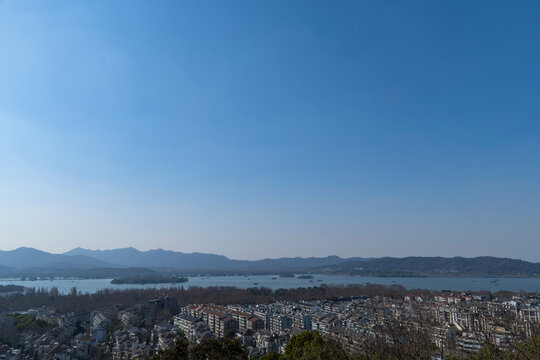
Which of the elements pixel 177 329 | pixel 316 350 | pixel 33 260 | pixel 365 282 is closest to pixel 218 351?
pixel 316 350

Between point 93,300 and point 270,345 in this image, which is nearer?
Result: point 270,345

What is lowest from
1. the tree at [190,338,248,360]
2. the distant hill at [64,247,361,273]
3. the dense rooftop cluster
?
the distant hill at [64,247,361,273]

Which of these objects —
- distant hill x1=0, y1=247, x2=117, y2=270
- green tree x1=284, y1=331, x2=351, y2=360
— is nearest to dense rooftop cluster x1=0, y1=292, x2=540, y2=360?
green tree x1=284, y1=331, x2=351, y2=360

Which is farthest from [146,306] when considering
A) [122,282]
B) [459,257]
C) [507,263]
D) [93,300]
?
[459,257]

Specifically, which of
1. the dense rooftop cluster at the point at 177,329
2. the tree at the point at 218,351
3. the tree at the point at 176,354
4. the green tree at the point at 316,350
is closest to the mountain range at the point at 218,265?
the dense rooftop cluster at the point at 177,329

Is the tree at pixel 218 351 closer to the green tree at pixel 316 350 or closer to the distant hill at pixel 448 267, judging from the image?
the green tree at pixel 316 350

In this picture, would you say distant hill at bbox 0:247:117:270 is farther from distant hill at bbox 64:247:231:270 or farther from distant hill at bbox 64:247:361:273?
distant hill at bbox 64:247:361:273

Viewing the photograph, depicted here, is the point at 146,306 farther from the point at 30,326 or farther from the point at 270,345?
the point at 270,345

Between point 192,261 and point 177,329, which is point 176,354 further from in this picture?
point 192,261
